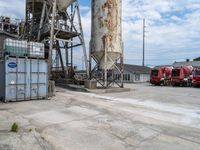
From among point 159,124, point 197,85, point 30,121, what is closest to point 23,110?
point 30,121

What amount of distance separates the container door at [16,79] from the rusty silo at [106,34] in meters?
8.61

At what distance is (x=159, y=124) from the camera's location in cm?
910

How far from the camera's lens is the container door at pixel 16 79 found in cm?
1406

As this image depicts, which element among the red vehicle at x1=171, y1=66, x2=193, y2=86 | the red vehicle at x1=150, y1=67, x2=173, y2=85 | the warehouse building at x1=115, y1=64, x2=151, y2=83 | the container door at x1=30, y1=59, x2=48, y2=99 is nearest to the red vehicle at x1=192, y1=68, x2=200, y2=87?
the red vehicle at x1=171, y1=66, x2=193, y2=86

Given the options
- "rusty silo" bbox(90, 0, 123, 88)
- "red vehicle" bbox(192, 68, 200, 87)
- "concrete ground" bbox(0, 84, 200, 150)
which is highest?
"rusty silo" bbox(90, 0, 123, 88)

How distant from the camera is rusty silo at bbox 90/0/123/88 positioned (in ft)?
70.7

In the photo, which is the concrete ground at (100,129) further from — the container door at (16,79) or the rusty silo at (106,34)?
the rusty silo at (106,34)

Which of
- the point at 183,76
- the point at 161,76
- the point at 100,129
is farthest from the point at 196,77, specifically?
the point at 100,129

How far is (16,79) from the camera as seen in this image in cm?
1438

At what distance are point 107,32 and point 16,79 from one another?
10.0 m

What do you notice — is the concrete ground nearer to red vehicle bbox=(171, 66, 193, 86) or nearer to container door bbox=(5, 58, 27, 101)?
container door bbox=(5, 58, 27, 101)

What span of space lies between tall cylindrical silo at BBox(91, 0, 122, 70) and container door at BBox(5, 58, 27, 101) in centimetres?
862

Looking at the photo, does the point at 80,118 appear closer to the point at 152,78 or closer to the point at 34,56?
the point at 34,56

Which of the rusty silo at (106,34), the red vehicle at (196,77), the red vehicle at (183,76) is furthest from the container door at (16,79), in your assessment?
the red vehicle at (183,76)
